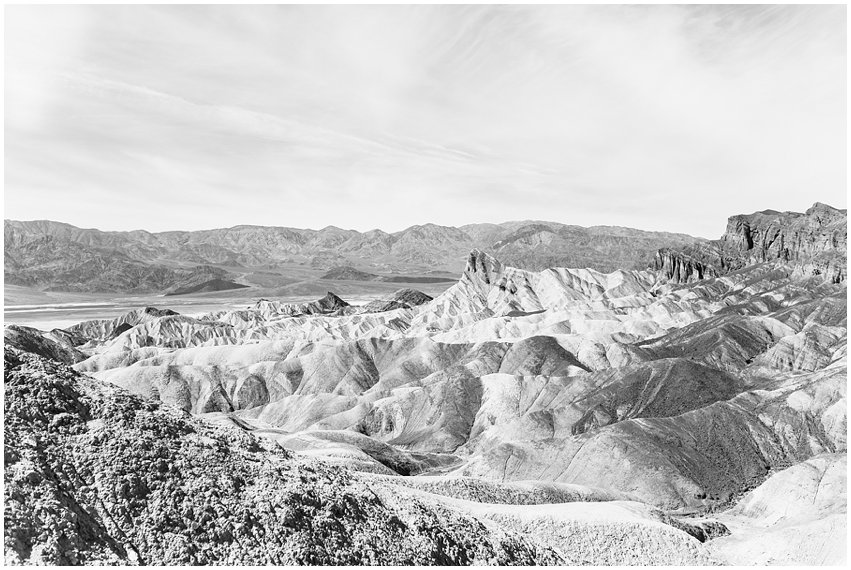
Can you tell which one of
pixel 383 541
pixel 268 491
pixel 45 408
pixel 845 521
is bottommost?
pixel 845 521

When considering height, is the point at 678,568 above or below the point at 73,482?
below

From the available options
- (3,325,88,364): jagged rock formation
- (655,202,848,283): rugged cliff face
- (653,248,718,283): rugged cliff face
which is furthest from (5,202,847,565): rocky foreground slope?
(653,248,718,283): rugged cliff face

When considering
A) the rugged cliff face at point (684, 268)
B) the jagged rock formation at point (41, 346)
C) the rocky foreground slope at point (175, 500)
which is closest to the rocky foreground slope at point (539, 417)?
the rocky foreground slope at point (175, 500)

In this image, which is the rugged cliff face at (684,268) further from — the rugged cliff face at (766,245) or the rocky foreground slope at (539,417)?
the rocky foreground slope at (539,417)

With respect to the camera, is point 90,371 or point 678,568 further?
point 90,371

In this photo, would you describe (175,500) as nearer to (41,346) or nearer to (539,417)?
(539,417)

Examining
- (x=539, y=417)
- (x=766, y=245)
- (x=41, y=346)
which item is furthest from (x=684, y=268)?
(x=41, y=346)

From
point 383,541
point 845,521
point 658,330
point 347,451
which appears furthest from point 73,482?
point 658,330

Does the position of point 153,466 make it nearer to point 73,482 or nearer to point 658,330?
point 73,482
